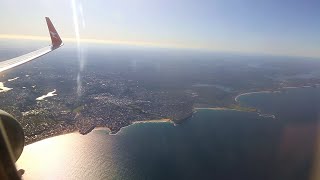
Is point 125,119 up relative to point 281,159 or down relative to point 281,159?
down

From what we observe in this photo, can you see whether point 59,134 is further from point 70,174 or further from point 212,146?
point 212,146

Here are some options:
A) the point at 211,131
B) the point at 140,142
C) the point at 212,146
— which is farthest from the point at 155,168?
the point at 211,131

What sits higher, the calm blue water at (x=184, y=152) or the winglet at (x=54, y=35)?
the winglet at (x=54, y=35)

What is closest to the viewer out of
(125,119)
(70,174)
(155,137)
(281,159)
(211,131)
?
(70,174)

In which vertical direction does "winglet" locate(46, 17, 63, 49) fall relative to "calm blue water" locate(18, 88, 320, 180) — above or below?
above

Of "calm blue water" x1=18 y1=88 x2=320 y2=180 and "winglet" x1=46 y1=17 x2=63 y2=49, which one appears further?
"calm blue water" x1=18 y1=88 x2=320 y2=180

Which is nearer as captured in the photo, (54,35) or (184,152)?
(54,35)

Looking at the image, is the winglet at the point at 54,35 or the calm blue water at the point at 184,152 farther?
the calm blue water at the point at 184,152

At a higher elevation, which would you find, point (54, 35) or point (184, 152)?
point (54, 35)
